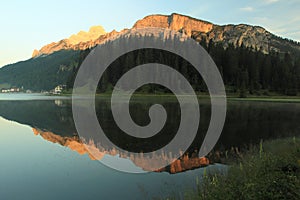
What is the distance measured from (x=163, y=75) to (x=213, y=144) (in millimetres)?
130174

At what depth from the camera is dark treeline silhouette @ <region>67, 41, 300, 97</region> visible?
14650 centimetres

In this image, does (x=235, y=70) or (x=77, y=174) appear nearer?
(x=77, y=174)

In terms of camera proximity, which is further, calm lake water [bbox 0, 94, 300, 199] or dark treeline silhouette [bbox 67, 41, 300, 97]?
dark treeline silhouette [bbox 67, 41, 300, 97]

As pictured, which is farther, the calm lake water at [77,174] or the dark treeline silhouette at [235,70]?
the dark treeline silhouette at [235,70]

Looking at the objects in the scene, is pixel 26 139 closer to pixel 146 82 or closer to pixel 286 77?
pixel 146 82

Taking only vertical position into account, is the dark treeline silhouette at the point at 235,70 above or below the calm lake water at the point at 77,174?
above

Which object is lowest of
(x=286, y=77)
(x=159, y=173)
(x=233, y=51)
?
(x=159, y=173)

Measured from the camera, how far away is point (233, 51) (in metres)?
174

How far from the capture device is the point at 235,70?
523 feet

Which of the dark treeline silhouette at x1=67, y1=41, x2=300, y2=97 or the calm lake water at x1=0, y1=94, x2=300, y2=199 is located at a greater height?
the dark treeline silhouette at x1=67, y1=41, x2=300, y2=97

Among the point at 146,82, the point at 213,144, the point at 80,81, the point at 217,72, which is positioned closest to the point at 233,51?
the point at 217,72

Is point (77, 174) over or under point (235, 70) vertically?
under

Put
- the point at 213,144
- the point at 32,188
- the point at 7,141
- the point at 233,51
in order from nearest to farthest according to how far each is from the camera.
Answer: the point at 32,188 < the point at 213,144 < the point at 7,141 < the point at 233,51

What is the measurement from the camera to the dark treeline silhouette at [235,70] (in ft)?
481
